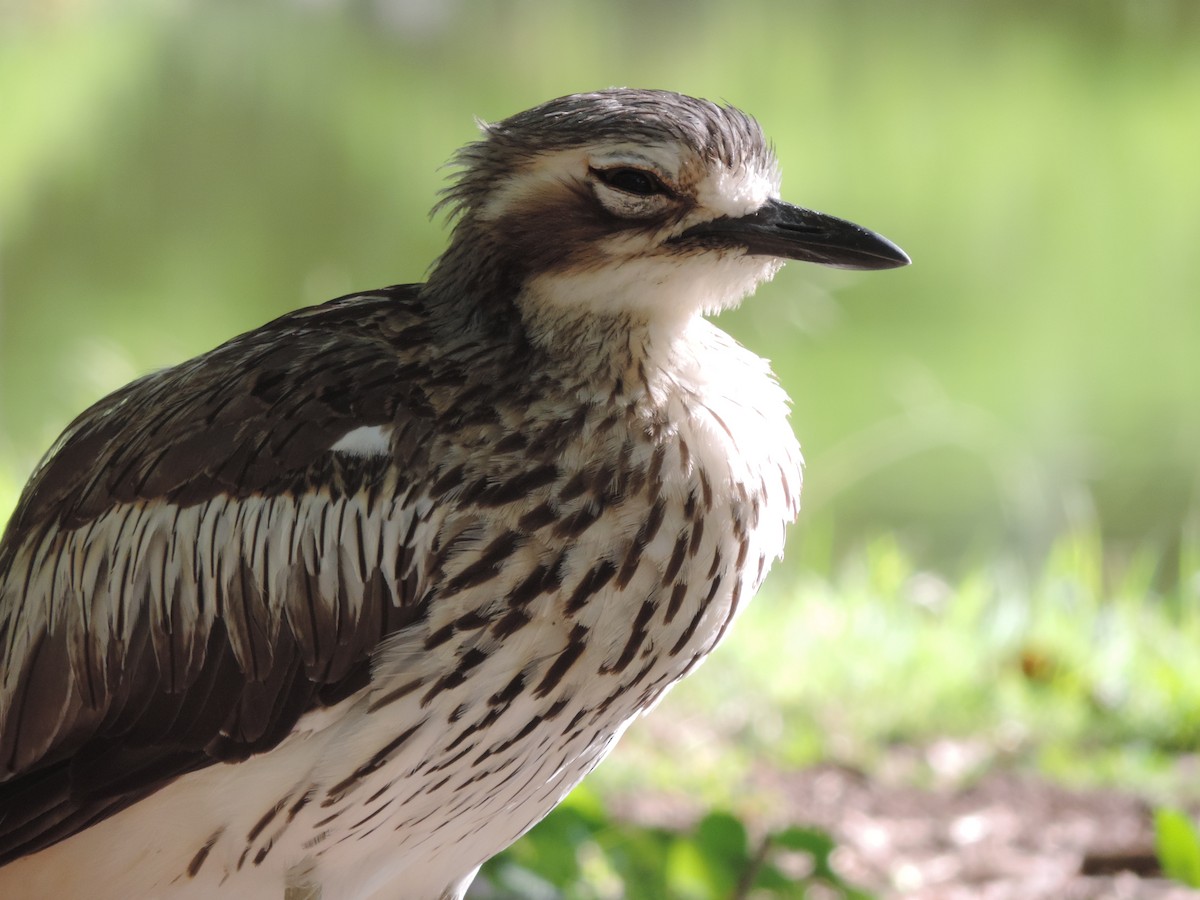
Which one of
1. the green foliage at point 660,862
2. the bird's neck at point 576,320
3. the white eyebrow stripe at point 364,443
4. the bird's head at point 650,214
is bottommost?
the green foliage at point 660,862

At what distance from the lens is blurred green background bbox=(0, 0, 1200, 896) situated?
14.1 feet

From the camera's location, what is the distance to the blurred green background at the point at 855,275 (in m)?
4.29

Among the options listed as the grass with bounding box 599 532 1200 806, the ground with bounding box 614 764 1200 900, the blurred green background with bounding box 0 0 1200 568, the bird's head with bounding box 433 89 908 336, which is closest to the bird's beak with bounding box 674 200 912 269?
the bird's head with bounding box 433 89 908 336

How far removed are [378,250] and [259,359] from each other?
20.0ft

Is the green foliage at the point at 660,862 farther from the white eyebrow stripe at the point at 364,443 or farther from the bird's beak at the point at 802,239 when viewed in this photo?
the bird's beak at the point at 802,239

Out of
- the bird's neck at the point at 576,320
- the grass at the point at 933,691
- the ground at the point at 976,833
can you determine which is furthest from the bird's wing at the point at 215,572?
the grass at the point at 933,691

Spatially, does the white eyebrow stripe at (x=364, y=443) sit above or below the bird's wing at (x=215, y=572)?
above

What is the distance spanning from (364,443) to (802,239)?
2.23 ft

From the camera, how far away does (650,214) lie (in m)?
2.14

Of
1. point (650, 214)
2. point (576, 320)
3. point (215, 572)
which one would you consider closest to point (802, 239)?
point (650, 214)

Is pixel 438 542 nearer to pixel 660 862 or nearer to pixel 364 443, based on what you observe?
pixel 364 443

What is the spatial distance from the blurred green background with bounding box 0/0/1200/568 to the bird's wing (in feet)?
12.3

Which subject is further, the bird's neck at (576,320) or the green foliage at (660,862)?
the green foliage at (660,862)

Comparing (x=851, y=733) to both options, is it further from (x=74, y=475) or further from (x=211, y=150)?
(x=211, y=150)
